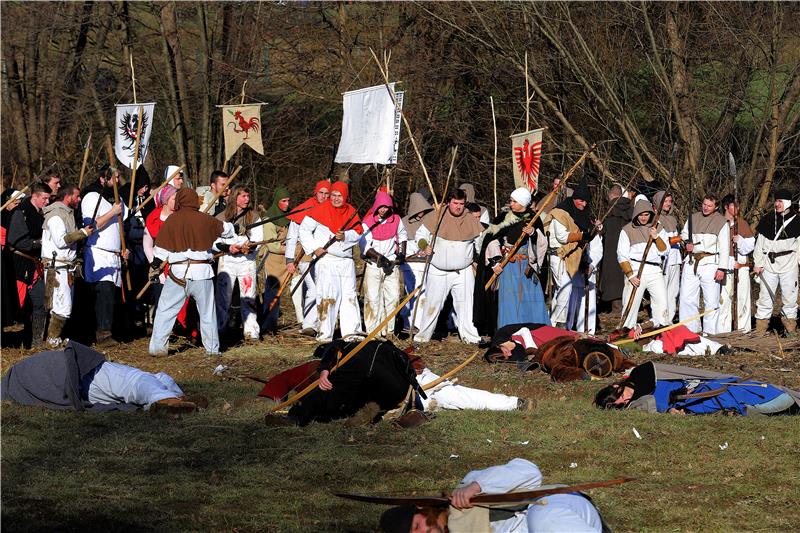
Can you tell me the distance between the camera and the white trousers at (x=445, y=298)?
13.9 m

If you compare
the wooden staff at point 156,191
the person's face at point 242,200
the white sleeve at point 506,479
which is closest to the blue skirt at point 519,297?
the person's face at point 242,200

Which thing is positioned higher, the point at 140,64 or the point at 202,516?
the point at 140,64

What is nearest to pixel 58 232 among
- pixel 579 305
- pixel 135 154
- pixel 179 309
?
pixel 179 309

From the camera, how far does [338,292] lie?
1369 cm

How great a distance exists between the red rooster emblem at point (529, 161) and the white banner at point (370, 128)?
173 cm

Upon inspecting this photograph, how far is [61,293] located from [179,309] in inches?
52.1

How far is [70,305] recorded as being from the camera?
1309 centimetres

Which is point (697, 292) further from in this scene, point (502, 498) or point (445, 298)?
point (502, 498)

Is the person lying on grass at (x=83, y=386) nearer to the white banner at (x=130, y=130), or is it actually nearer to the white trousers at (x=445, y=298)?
the white trousers at (x=445, y=298)

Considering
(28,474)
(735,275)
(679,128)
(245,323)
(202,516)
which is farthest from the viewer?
(679,128)

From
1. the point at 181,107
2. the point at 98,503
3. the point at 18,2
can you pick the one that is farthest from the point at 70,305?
the point at 18,2

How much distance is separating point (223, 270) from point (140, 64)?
12.6m

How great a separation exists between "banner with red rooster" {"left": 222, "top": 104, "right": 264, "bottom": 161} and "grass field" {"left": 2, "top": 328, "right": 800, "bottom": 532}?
5.22m

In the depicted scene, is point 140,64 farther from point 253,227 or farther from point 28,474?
point 28,474
